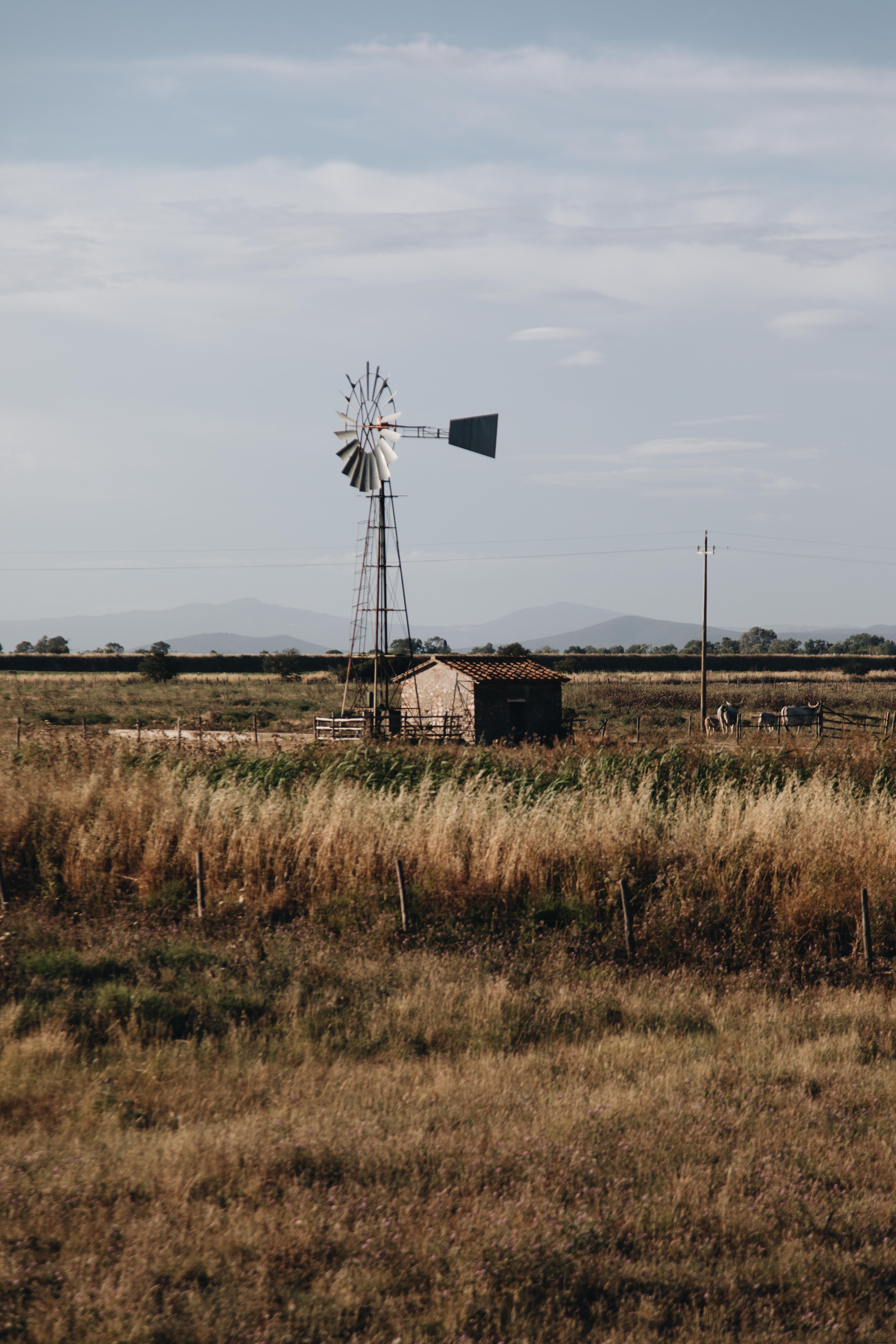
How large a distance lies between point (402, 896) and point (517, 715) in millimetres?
26973

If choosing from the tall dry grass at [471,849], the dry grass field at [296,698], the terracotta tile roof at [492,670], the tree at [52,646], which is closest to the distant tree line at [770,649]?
the dry grass field at [296,698]

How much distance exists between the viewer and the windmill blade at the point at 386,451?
35.9 metres

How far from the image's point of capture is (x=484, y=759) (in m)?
19.2

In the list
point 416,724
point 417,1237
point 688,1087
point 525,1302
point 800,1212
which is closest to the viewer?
point 525,1302

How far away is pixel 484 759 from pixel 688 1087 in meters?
12.2

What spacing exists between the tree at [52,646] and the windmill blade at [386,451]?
86.2 metres

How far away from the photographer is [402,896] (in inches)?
424

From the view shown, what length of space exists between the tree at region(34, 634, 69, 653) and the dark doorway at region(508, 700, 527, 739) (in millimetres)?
87309

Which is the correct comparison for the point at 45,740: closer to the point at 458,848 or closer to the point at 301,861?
the point at 301,861

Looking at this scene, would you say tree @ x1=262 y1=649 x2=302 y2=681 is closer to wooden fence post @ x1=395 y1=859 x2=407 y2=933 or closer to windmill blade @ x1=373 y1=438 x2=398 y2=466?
windmill blade @ x1=373 y1=438 x2=398 y2=466

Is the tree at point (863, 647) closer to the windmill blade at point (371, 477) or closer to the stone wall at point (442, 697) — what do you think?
the stone wall at point (442, 697)

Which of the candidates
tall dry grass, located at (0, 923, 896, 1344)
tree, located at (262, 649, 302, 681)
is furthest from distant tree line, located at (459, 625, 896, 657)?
tall dry grass, located at (0, 923, 896, 1344)

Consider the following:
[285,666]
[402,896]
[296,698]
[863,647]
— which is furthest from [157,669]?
[863,647]

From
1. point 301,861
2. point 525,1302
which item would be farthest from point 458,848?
point 525,1302
